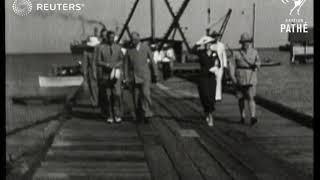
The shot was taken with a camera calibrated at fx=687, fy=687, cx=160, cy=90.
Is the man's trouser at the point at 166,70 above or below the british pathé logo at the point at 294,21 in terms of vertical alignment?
below

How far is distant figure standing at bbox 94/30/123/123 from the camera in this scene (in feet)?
45.9

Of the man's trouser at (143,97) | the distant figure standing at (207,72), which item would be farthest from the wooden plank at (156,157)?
the distant figure standing at (207,72)

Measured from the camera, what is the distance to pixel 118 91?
14078 mm

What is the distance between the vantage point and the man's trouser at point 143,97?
1377cm

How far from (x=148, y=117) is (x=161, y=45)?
3776 centimetres

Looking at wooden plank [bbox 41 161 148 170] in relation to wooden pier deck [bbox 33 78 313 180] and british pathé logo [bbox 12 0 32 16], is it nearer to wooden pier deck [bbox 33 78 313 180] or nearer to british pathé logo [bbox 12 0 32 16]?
wooden pier deck [bbox 33 78 313 180]

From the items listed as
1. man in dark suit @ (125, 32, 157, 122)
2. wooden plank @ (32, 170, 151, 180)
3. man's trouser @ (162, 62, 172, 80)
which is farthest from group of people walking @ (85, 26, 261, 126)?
man's trouser @ (162, 62, 172, 80)

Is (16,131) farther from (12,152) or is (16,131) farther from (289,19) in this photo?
(289,19)

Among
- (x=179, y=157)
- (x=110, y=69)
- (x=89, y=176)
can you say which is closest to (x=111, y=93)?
(x=110, y=69)

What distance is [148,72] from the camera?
13.9 m

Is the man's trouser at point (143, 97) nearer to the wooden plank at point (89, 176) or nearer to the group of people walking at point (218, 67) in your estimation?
the group of people walking at point (218, 67)

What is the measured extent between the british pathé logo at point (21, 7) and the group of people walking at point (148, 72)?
20.0 feet

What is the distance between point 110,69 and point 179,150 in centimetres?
419

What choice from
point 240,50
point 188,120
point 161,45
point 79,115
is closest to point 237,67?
point 240,50
